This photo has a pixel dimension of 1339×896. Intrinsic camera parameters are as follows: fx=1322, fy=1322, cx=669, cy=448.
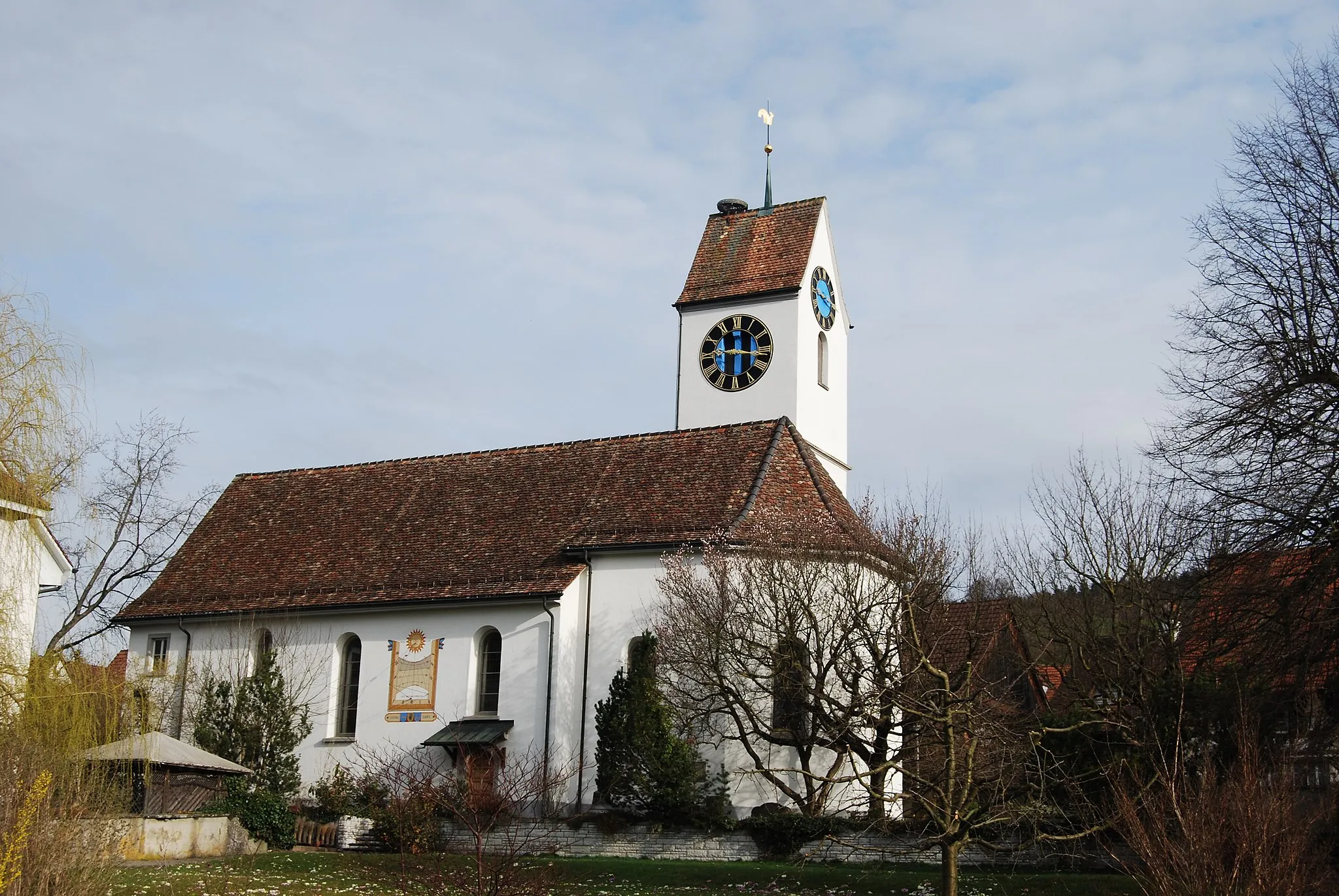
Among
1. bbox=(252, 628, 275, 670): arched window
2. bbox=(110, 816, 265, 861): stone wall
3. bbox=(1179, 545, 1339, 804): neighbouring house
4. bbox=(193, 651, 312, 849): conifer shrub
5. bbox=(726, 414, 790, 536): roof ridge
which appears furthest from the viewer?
bbox=(252, 628, 275, 670): arched window

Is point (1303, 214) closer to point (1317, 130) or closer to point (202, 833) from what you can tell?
point (1317, 130)

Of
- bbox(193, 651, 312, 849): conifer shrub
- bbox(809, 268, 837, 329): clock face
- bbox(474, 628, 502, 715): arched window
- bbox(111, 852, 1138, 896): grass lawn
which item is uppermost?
bbox(809, 268, 837, 329): clock face

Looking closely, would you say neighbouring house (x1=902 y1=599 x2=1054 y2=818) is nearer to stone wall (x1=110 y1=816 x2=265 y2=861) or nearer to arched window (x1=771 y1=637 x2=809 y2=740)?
arched window (x1=771 y1=637 x2=809 y2=740)

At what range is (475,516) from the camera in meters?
34.6

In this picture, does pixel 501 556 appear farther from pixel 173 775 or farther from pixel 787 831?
pixel 787 831

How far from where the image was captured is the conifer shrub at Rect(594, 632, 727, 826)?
88.1ft

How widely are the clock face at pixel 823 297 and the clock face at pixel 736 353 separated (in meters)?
2.05

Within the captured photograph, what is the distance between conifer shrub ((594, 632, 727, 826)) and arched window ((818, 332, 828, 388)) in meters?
14.6

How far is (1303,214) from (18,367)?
58.4 ft

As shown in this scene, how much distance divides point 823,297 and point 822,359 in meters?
2.18

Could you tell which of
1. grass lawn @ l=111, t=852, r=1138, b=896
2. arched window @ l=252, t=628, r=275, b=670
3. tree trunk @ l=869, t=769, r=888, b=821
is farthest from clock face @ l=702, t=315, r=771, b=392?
grass lawn @ l=111, t=852, r=1138, b=896

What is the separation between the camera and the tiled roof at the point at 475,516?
101 ft

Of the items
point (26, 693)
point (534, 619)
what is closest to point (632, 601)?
point (534, 619)

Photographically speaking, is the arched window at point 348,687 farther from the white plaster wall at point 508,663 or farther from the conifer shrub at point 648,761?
the conifer shrub at point 648,761
